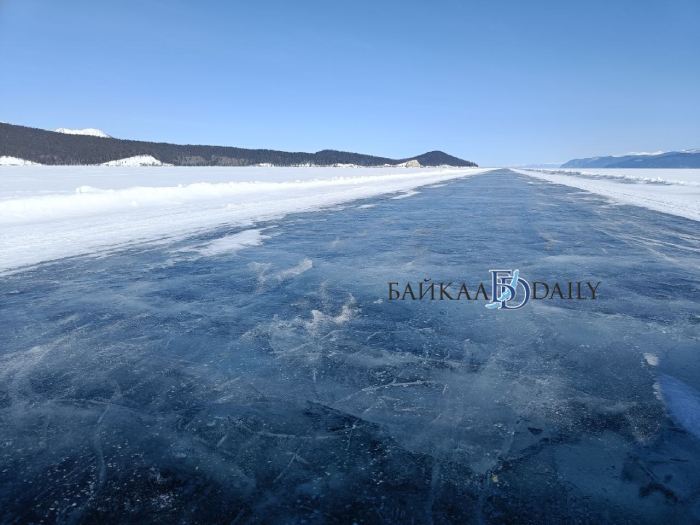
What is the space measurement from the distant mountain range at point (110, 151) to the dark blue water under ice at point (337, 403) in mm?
124926

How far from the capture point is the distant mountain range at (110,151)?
10588 centimetres

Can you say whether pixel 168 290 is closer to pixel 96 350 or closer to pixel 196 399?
pixel 96 350

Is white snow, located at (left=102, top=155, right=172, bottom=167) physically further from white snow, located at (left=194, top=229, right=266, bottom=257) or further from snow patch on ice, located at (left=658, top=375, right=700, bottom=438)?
snow patch on ice, located at (left=658, top=375, right=700, bottom=438)

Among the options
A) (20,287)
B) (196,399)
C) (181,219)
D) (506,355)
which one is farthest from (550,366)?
(181,219)

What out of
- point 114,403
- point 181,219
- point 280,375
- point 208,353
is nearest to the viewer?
point 114,403

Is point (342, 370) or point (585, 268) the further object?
point (585, 268)

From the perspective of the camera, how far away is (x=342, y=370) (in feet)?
10.7

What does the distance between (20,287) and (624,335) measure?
22.0ft

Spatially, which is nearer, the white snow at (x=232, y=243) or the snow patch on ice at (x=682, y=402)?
the snow patch on ice at (x=682, y=402)

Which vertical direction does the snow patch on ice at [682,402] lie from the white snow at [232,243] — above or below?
above

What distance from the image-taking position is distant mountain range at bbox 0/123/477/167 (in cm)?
10588

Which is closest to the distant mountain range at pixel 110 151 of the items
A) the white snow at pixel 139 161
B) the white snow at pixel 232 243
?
the white snow at pixel 139 161

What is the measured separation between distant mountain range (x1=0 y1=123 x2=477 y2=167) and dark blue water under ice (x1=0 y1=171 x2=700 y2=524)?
410ft

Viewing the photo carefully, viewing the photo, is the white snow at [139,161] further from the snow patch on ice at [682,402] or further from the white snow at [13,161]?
the snow patch on ice at [682,402]
